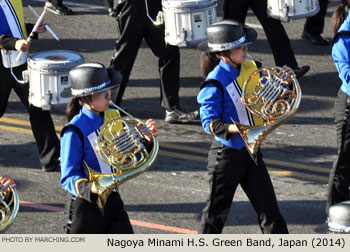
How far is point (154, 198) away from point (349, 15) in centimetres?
254

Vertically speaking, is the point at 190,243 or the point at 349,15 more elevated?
the point at 349,15

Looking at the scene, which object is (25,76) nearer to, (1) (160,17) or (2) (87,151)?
(1) (160,17)

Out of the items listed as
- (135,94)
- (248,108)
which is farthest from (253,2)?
(248,108)

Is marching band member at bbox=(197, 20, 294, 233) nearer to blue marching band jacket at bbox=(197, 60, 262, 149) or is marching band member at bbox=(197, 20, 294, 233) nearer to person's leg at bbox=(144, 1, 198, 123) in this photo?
blue marching band jacket at bbox=(197, 60, 262, 149)

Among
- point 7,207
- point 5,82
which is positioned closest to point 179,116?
point 5,82

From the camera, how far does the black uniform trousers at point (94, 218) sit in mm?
6910

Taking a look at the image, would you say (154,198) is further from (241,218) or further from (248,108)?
(248,108)

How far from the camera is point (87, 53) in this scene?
43.5 ft

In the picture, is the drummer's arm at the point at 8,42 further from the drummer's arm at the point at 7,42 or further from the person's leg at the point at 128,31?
the person's leg at the point at 128,31

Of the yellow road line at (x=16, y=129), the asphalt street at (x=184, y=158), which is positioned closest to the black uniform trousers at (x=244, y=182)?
the asphalt street at (x=184, y=158)

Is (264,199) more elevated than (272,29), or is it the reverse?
(264,199)

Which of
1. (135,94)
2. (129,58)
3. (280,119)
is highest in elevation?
(280,119)

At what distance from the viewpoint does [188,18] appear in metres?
10.2

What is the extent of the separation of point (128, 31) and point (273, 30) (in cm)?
202
